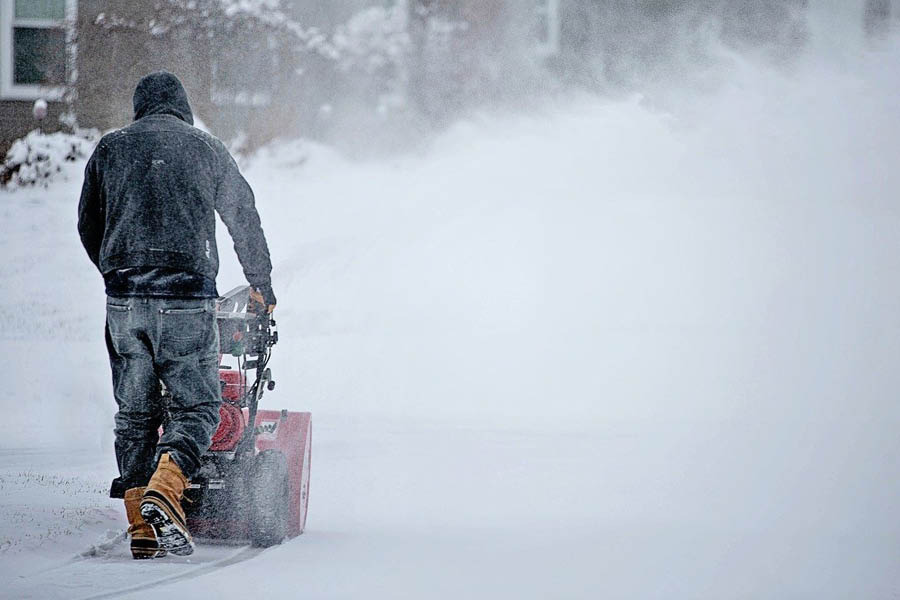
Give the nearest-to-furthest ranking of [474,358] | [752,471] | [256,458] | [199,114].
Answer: [256,458] < [752,471] < [474,358] < [199,114]

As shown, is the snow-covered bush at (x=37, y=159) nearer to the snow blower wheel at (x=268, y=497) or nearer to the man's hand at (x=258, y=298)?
the man's hand at (x=258, y=298)

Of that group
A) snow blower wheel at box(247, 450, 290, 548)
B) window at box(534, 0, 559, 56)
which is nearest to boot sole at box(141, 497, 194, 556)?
snow blower wheel at box(247, 450, 290, 548)

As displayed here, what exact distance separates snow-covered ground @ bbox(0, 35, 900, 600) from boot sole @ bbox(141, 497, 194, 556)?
621 mm

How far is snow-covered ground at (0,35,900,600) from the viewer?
2.96 metres

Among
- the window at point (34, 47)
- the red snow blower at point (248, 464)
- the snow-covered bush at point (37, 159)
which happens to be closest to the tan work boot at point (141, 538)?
the red snow blower at point (248, 464)

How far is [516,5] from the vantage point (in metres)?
4.72

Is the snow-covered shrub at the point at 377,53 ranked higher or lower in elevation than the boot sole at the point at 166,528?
higher

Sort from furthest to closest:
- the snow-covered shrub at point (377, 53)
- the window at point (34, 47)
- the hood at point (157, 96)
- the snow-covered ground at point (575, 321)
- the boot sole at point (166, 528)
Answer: the snow-covered shrub at point (377, 53)
the window at point (34, 47)
the snow-covered ground at point (575, 321)
the hood at point (157, 96)
the boot sole at point (166, 528)

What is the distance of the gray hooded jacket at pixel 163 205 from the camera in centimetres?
208

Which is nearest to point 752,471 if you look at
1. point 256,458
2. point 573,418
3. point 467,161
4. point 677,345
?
point 573,418

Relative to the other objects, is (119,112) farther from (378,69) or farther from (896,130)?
(896,130)

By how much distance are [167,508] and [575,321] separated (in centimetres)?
252

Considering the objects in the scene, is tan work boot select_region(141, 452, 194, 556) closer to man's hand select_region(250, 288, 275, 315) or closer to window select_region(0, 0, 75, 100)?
man's hand select_region(250, 288, 275, 315)

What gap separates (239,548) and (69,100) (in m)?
2.73
